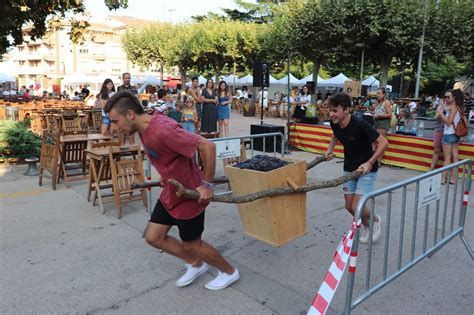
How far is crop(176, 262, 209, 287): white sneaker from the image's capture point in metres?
3.55

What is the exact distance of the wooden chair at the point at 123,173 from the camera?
17.8 feet

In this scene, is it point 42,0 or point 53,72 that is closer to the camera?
point 42,0

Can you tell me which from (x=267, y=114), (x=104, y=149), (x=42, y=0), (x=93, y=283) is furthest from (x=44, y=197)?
(x=267, y=114)

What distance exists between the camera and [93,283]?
3648 mm

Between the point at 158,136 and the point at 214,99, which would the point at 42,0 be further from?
the point at 158,136

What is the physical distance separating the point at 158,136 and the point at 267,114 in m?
20.4

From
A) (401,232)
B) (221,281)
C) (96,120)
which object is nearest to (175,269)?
(221,281)

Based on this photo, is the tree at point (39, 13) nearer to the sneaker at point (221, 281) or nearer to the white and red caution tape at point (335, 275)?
the sneaker at point (221, 281)

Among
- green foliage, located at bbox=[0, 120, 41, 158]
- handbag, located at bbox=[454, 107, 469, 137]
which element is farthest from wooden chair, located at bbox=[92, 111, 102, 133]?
handbag, located at bbox=[454, 107, 469, 137]

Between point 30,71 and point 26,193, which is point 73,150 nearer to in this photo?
point 26,193

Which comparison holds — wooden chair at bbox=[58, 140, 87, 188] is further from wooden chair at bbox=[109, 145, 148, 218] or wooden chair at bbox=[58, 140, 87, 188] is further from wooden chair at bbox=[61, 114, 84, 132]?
wooden chair at bbox=[61, 114, 84, 132]

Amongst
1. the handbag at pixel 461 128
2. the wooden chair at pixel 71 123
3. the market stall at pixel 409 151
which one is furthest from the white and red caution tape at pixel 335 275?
the wooden chair at pixel 71 123

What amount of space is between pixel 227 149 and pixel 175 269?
6.18 ft

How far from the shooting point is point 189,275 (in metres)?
3.59
